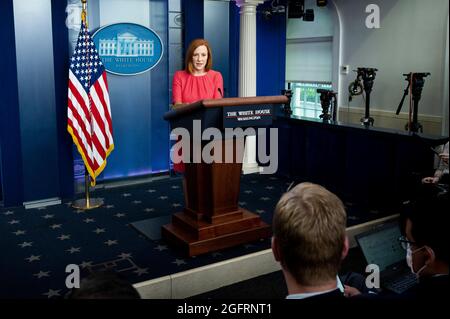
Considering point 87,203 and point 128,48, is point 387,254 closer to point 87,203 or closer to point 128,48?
point 87,203

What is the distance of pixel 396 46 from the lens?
691 cm

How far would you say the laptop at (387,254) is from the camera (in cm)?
260

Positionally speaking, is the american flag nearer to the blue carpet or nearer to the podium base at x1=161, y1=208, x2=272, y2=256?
the blue carpet

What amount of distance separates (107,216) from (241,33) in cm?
294

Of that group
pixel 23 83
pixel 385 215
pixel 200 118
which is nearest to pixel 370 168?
pixel 385 215

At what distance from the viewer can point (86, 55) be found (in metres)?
4.86

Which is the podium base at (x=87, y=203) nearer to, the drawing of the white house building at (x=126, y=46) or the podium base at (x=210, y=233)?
the podium base at (x=210, y=233)

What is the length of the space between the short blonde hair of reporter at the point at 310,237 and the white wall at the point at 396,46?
5.59 meters

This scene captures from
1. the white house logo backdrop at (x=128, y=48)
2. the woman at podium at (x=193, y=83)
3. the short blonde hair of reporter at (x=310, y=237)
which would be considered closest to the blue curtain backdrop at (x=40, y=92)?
the white house logo backdrop at (x=128, y=48)

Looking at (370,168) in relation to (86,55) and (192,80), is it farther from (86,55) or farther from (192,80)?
(86,55)

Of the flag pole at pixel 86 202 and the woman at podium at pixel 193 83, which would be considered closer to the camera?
the woman at podium at pixel 193 83

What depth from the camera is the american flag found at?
4.84 metres

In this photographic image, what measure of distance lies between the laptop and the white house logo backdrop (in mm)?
3737

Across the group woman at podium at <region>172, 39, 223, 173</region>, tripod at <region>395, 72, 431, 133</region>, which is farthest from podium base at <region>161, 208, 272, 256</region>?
tripod at <region>395, 72, 431, 133</region>
